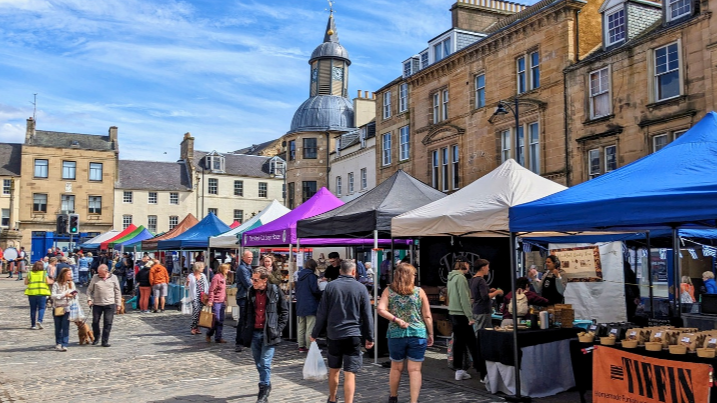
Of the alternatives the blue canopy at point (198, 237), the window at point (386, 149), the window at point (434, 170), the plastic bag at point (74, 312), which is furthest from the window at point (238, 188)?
the plastic bag at point (74, 312)

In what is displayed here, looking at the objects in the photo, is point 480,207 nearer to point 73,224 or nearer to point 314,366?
point 314,366

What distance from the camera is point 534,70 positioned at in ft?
84.3

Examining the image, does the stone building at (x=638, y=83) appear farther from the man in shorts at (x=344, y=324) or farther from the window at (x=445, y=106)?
the man in shorts at (x=344, y=324)

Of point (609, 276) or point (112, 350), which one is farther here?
point (609, 276)

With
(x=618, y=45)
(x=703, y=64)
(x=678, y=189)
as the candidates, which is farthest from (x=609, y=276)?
(x=678, y=189)

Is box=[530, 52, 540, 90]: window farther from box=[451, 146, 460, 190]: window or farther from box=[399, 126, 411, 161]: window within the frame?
box=[399, 126, 411, 161]: window

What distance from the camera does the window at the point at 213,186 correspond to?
61.8 metres

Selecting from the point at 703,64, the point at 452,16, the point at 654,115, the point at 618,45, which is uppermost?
the point at 452,16

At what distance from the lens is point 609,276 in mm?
17266

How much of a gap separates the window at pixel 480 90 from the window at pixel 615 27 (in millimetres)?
6590

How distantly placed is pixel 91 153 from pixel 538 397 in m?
59.2

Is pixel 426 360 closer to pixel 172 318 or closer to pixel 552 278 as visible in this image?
pixel 552 278

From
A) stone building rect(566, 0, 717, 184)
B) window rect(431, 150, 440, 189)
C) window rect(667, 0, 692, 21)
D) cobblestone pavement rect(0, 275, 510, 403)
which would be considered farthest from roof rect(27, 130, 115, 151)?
window rect(667, 0, 692, 21)

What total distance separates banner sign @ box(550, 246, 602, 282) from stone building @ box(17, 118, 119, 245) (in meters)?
53.0
